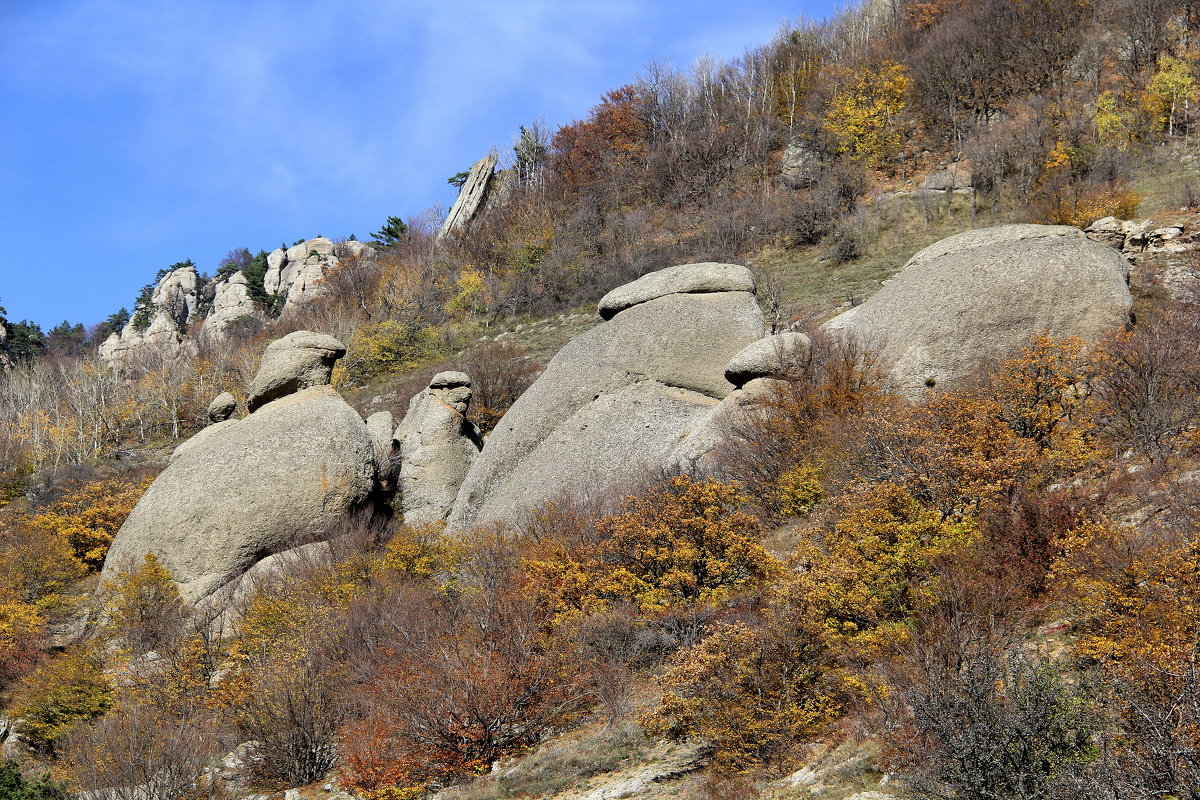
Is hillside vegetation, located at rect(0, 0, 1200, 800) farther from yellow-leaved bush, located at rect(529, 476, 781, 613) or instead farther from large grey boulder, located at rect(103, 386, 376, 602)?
large grey boulder, located at rect(103, 386, 376, 602)

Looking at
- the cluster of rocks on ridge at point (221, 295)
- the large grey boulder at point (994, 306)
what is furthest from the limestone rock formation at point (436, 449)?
the cluster of rocks on ridge at point (221, 295)

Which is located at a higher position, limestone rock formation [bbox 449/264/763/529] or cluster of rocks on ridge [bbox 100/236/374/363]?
cluster of rocks on ridge [bbox 100/236/374/363]

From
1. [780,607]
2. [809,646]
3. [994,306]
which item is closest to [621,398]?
[994,306]

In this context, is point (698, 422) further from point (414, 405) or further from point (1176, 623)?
point (1176, 623)

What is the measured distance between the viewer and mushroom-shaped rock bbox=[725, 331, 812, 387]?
15688 mm

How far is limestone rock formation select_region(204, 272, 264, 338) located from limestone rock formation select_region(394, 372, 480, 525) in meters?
49.9

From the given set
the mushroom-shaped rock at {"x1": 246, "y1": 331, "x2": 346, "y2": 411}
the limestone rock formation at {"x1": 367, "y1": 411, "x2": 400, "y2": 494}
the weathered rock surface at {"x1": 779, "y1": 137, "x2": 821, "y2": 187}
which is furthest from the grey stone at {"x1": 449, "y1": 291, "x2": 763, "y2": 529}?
the weathered rock surface at {"x1": 779, "y1": 137, "x2": 821, "y2": 187}

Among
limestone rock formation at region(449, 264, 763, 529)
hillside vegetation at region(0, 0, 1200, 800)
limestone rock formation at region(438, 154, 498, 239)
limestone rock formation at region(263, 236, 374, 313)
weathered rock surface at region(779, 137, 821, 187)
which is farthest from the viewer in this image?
limestone rock formation at region(263, 236, 374, 313)

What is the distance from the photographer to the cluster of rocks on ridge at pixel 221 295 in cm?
6297

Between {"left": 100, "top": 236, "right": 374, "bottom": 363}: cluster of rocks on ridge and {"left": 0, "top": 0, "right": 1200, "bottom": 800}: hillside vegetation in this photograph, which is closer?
{"left": 0, "top": 0, "right": 1200, "bottom": 800}: hillside vegetation

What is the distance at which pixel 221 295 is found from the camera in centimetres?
7281

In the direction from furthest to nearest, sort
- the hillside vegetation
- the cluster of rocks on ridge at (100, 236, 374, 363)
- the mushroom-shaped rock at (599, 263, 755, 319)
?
the cluster of rocks on ridge at (100, 236, 374, 363) < the mushroom-shaped rock at (599, 263, 755, 319) < the hillside vegetation

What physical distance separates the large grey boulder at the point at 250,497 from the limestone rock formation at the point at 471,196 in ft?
110

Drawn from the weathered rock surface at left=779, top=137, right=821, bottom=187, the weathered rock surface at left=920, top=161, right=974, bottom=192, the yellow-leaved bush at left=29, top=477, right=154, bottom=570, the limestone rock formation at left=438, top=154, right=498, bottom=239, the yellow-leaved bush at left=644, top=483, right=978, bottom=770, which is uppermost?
the limestone rock formation at left=438, top=154, right=498, bottom=239
